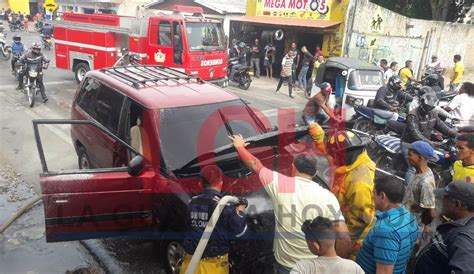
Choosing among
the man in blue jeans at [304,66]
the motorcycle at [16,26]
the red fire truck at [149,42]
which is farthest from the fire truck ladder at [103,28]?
the motorcycle at [16,26]

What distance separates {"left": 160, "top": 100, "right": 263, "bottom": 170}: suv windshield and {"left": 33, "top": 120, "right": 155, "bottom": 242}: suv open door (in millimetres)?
356

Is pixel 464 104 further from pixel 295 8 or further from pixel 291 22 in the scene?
pixel 295 8

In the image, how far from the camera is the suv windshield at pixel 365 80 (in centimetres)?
A: 988

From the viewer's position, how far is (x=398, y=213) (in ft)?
8.75

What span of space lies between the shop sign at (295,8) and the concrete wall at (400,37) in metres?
1.31

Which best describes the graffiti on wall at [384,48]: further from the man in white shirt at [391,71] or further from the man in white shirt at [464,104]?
the man in white shirt at [464,104]

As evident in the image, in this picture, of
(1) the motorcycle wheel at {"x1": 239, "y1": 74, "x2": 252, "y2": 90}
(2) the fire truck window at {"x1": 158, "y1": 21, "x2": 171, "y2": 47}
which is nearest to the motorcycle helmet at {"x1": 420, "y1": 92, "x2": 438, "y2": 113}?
(2) the fire truck window at {"x1": 158, "y1": 21, "x2": 171, "y2": 47}

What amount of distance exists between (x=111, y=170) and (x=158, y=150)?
0.54 metres

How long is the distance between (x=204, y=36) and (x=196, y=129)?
8.23 meters

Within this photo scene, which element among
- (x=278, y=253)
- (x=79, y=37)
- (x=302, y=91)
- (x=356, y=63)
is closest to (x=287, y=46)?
(x=302, y=91)

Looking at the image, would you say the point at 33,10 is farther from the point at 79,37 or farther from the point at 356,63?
the point at 356,63

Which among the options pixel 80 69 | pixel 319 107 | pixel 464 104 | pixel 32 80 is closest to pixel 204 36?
pixel 80 69

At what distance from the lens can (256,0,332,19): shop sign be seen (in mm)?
16109

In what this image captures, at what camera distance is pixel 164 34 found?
11.6 metres
